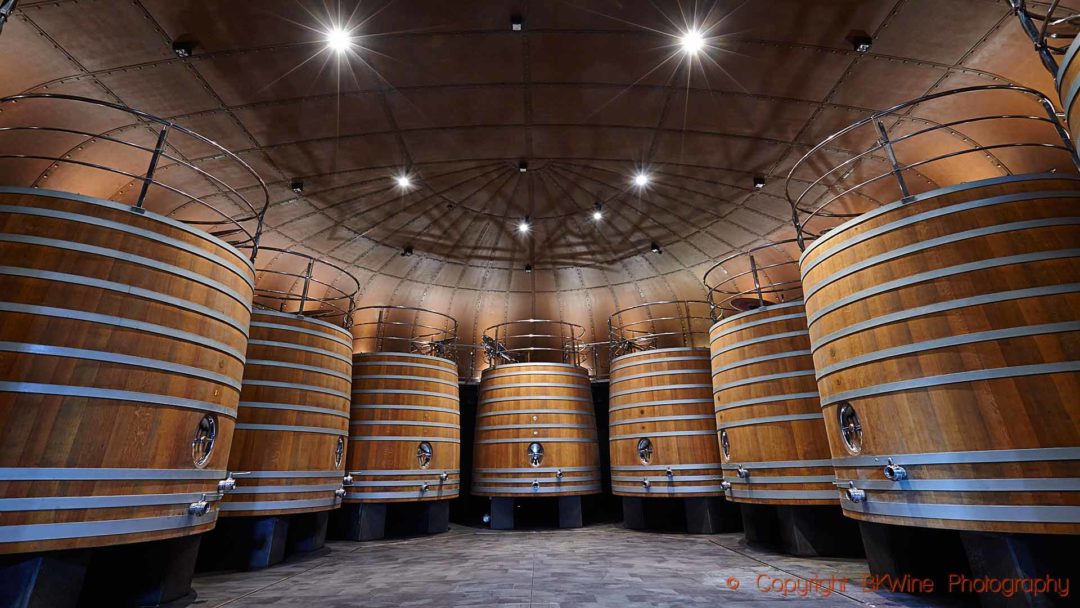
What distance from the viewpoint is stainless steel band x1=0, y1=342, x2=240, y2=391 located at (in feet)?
11.0

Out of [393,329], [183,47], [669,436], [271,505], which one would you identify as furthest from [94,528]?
[393,329]

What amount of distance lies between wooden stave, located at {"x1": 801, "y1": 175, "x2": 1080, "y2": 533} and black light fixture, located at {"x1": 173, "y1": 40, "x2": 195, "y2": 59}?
934 centimetres

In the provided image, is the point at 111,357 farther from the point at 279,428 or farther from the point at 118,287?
the point at 279,428

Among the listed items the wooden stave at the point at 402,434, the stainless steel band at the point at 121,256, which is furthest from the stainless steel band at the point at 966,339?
the wooden stave at the point at 402,434

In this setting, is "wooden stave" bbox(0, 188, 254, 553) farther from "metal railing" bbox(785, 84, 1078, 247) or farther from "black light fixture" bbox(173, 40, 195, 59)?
"metal railing" bbox(785, 84, 1078, 247)

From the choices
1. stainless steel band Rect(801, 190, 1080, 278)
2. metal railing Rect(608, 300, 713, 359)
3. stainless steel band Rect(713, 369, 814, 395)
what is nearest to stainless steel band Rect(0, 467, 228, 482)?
stainless steel band Rect(801, 190, 1080, 278)

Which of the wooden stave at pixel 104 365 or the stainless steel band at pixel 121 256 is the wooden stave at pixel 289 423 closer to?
the wooden stave at pixel 104 365

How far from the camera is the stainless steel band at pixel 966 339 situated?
330cm

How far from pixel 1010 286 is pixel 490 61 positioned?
733 centimetres

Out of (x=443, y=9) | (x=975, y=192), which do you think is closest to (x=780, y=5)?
(x=975, y=192)

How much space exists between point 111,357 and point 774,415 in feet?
24.3

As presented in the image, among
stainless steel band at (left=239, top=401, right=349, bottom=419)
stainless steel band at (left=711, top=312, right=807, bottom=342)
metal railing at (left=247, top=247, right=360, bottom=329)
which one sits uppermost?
metal railing at (left=247, top=247, right=360, bottom=329)

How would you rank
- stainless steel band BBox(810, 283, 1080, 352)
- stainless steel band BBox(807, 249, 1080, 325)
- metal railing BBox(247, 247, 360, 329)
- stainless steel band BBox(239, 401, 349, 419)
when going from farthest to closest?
metal railing BBox(247, 247, 360, 329), stainless steel band BBox(239, 401, 349, 419), stainless steel band BBox(807, 249, 1080, 325), stainless steel band BBox(810, 283, 1080, 352)

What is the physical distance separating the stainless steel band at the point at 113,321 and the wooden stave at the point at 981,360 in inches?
242
